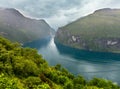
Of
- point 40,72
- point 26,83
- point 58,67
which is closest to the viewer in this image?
point 26,83

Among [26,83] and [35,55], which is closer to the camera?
[26,83]

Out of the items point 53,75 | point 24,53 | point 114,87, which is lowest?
point 114,87

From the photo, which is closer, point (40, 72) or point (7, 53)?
point (7, 53)

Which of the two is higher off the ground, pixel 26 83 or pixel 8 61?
pixel 8 61

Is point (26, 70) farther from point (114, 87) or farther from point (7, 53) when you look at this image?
point (114, 87)

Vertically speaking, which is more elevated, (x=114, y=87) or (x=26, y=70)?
(x=26, y=70)

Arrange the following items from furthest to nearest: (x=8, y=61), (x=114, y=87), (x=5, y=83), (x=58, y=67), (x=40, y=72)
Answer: (x=58, y=67) < (x=114, y=87) < (x=40, y=72) < (x=8, y=61) < (x=5, y=83)

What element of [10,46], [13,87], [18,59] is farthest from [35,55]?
[13,87]

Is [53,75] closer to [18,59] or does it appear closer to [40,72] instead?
→ [40,72]

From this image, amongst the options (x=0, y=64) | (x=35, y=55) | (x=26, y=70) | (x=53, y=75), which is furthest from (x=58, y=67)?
(x=0, y=64)
